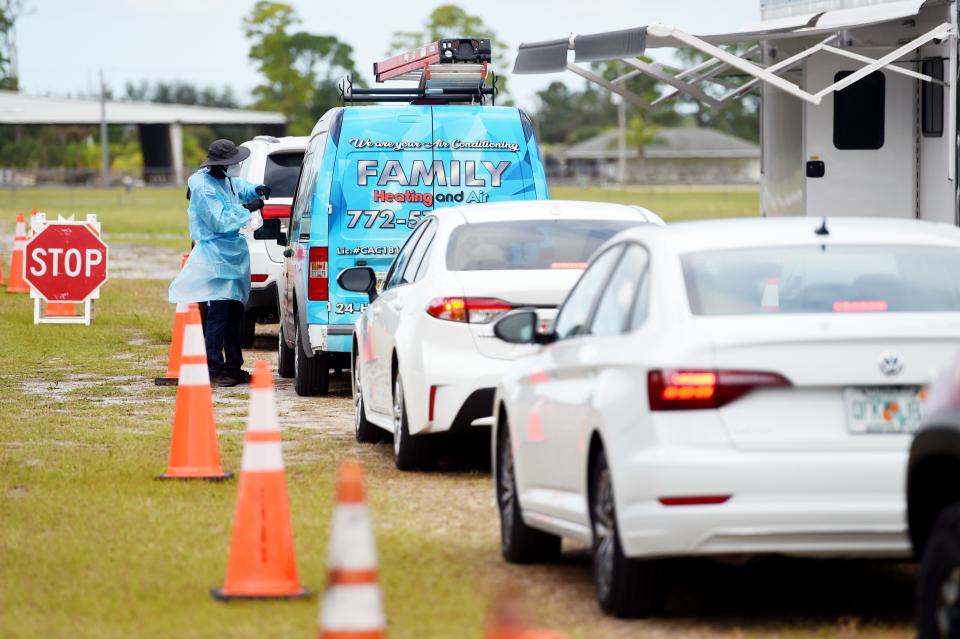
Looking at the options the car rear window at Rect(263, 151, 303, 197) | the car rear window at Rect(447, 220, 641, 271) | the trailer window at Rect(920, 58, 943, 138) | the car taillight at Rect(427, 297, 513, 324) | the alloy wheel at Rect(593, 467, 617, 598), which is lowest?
the alloy wheel at Rect(593, 467, 617, 598)

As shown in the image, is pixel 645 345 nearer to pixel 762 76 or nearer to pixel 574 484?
pixel 574 484

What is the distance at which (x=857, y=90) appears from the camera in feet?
56.2

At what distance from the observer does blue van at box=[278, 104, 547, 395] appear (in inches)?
548

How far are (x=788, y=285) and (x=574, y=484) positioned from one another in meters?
1.10

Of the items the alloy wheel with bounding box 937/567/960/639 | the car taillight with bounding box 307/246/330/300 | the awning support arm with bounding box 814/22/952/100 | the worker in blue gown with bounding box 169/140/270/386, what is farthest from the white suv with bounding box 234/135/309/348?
Result: the alloy wheel with bounding box 937/567/960/639

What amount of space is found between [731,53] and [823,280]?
11.1 m

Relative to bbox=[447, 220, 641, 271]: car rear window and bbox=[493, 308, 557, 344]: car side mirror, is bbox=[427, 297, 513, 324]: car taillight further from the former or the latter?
bbox=[493, 308, 557, 344]: car side mirror

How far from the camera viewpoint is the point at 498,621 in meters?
3.64

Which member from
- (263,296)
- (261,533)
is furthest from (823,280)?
(263,296)

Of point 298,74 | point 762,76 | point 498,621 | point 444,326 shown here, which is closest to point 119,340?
point 762,76

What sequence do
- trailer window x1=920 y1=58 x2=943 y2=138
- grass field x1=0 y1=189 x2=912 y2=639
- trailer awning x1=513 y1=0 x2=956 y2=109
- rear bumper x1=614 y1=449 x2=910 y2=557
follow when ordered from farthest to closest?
trailer window x1=920 y1=58 x2=943 y2=138 < trailer awning x1=513 y1=0 x2=956 y2=109 < grass field x1=0 y1=189 x2=912 y2=639 < rear bumper x1=614 y1=449 x2=910 y2=557

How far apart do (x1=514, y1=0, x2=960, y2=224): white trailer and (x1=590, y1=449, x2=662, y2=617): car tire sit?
917 cm

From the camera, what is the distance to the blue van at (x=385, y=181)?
1392 cm

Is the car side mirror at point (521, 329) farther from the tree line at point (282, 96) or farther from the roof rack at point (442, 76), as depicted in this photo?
the tree line at point (282, 96)
